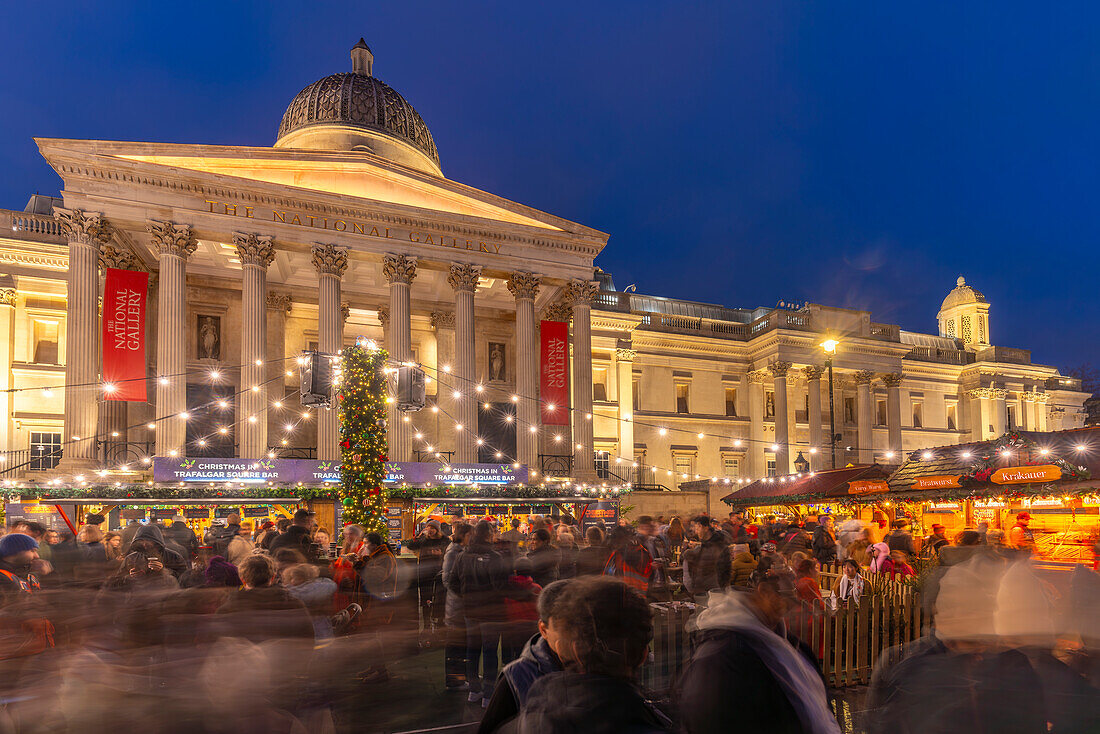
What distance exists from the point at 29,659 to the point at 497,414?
27.3 meters

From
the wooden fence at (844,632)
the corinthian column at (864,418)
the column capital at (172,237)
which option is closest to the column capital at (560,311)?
the column capital at (172,237)

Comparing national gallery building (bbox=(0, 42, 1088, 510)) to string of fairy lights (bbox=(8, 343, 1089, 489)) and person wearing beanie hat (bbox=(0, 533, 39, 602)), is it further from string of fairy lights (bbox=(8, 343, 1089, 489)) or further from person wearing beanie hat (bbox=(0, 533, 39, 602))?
person wearing beanie hat (bbox=(0, 533, 39, 602))

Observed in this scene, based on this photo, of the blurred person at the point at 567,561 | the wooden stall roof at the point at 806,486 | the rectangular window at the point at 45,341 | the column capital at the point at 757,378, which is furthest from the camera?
the column capital at the point at 757,378

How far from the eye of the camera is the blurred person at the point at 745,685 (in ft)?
8.16

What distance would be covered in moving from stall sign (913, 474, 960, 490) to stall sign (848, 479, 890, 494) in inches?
63.5

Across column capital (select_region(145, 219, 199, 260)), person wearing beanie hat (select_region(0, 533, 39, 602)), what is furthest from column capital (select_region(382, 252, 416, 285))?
person wearing beanie hat (select_region(0, 533, 39, 602))

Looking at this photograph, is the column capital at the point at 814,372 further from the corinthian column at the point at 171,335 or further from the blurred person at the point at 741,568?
the blurred person at the point at 741,568

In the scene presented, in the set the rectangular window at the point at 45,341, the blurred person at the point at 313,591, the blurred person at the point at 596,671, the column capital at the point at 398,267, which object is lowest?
the blurred person at the point at 313,591

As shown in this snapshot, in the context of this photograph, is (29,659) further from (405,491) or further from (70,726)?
(405,491)

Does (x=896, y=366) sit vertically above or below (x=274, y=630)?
above

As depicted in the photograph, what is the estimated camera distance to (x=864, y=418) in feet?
131

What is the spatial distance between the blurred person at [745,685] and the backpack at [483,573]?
13.1ft

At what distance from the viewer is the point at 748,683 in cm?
253

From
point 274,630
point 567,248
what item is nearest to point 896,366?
point 567,248
